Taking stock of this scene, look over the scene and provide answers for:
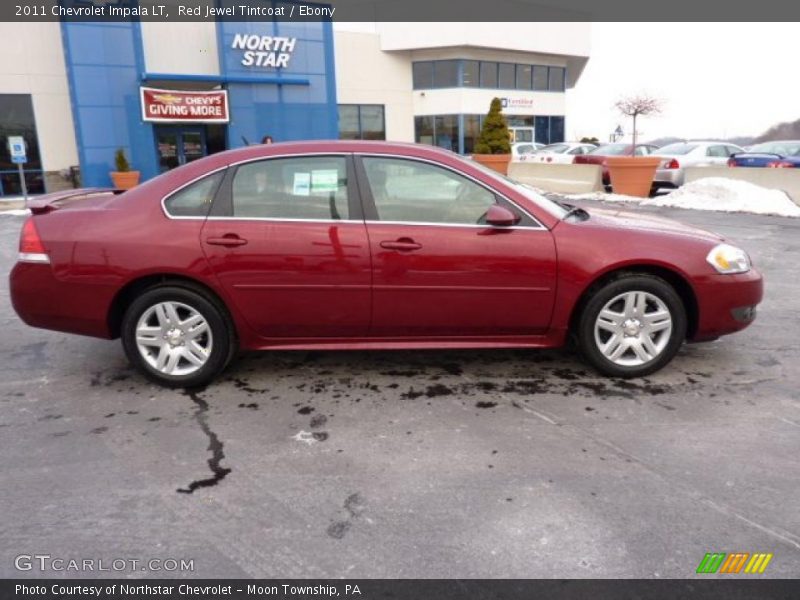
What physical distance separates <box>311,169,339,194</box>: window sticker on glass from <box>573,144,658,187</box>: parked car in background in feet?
48.4

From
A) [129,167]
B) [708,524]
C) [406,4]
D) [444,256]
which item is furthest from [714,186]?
[406,4]

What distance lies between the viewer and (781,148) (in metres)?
17.5

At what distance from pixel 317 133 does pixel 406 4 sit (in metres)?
13.6

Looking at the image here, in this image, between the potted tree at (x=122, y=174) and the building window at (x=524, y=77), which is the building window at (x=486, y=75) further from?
the potted tree at (x=122, y=174)

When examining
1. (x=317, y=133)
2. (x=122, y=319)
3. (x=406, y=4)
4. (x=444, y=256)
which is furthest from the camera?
(x=406, y=4)

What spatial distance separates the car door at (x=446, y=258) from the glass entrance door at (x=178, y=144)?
65.3 feet

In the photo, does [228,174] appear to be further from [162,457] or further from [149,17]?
[149,17]

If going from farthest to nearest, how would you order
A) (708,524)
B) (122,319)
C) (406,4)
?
(406,4) < (122,319) < (708,524)

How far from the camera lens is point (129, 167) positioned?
69.7 feet

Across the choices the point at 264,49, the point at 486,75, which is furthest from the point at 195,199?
the point at 486,75

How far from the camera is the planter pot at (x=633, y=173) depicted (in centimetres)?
1560

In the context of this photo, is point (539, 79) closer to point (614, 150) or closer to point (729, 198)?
point (614, 150)

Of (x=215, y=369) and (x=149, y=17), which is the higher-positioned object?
(x=149, y=17)
